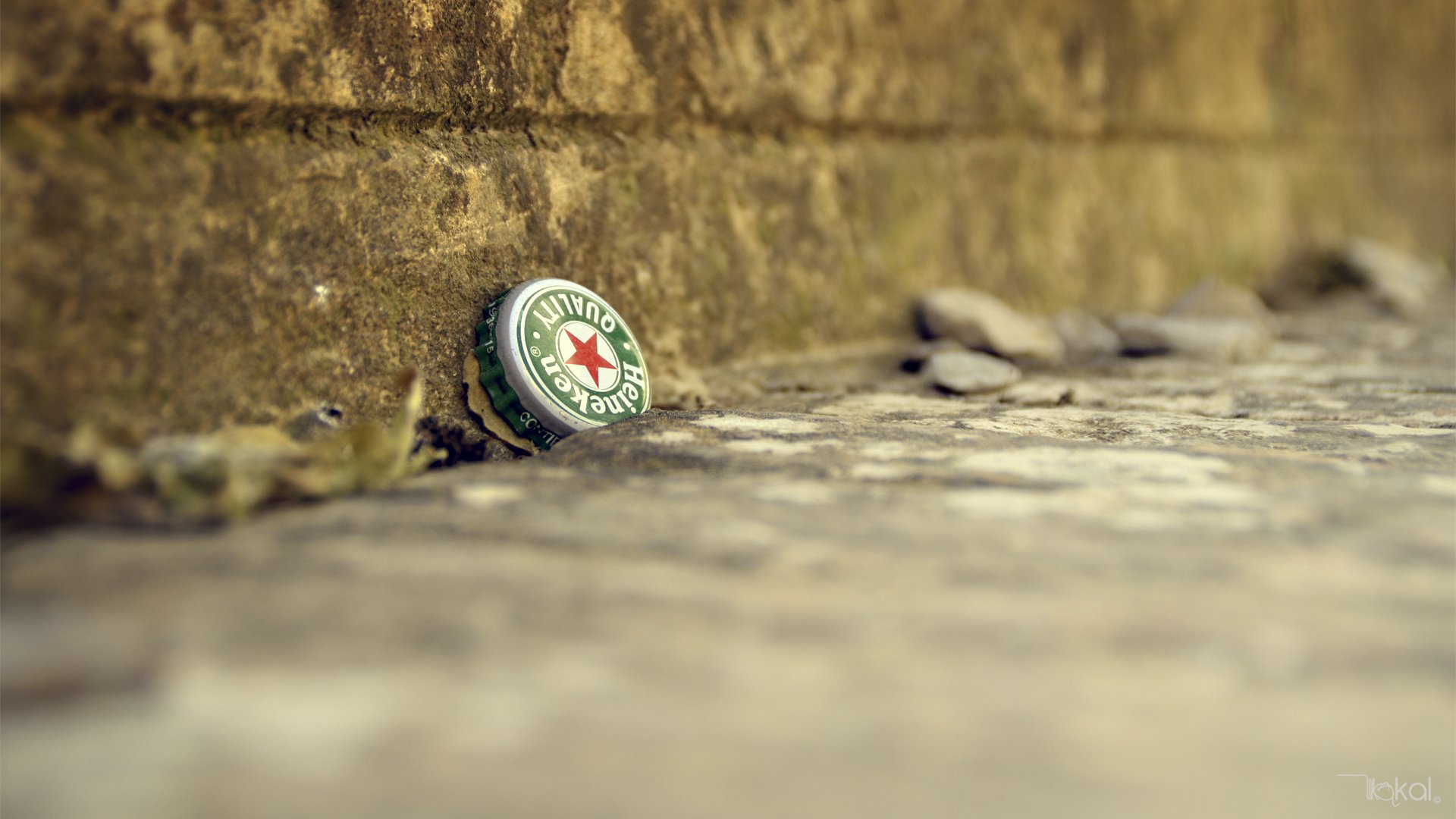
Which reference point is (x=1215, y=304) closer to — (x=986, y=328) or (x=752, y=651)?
(x=986, y=328)

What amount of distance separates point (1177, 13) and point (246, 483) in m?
3.31

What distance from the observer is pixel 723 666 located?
2.55 ft

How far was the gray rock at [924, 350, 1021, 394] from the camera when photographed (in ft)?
6.42

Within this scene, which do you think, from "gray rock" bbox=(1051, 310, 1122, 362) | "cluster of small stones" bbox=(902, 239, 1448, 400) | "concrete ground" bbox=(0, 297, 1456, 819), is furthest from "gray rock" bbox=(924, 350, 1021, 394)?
"concrete ground" bbox=(0, 297, 1456, 819)

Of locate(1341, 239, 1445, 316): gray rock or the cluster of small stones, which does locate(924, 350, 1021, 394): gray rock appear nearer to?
the cluster of small stones

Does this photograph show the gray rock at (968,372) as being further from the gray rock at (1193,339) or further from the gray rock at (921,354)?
the gray rock at (1193,339)

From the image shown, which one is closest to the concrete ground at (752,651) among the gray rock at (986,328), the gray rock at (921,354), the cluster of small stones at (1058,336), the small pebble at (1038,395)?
the small pebble at (1038,395)

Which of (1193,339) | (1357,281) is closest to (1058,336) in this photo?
(1193,339)

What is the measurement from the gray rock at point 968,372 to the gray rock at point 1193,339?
539 mm

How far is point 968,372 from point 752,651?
1.31m

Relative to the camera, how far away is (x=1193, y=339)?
7.89 ft

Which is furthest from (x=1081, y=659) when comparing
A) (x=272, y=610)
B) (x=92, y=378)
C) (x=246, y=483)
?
(x=92, y=378)

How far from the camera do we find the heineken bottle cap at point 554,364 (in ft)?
4.75

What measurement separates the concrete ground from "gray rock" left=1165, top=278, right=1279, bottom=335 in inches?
69.7
